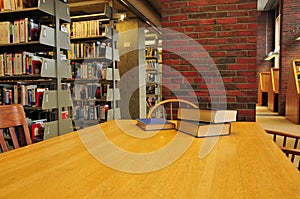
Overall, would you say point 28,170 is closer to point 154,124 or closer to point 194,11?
point 154,124

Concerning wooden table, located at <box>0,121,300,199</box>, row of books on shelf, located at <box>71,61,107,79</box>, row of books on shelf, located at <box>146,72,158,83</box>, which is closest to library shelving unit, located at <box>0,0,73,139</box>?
row of books on shelf, located at <box>71,61,107,79</box>

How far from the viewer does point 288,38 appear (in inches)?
304

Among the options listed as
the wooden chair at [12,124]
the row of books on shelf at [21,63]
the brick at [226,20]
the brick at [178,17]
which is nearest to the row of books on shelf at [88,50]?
the row of books on shelf at [21,63]

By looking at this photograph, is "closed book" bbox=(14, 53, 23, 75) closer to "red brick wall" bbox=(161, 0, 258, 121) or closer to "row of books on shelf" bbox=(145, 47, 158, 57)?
"red brick wall" bbox=(161, 0, 258, 121)

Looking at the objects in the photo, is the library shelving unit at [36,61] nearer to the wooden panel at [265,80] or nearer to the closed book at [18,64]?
the closed book at [18,64]

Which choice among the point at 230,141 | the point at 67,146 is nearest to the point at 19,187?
the point at 67,146

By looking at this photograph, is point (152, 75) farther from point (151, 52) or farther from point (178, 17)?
point (178, 17)

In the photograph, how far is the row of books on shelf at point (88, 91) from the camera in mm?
4547

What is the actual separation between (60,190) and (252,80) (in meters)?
2.17

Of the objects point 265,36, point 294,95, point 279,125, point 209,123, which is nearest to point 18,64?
point 209,123

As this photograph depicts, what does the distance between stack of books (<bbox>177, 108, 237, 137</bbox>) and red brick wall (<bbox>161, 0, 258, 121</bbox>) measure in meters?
1.23

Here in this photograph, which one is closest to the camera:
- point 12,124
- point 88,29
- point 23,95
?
point 12,124

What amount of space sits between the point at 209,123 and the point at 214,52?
1.41 meters

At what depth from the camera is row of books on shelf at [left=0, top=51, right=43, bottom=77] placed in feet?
10.4
